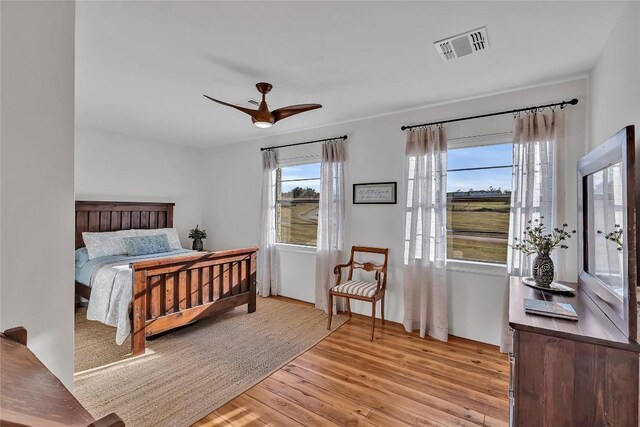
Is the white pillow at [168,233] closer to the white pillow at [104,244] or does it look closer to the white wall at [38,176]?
the white pillow at [104,244]

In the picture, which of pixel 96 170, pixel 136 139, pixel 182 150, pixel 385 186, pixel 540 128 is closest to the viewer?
pixel 540 128

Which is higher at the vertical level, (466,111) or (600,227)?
(466,111)

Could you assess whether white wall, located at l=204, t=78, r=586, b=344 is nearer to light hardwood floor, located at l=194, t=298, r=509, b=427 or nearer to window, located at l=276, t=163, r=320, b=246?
window, located at l=276, t=163, r=320, b=246

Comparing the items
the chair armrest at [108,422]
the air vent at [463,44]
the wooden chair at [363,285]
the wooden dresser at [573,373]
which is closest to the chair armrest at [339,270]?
the wooden chair at [363,285]

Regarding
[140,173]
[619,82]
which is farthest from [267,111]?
[140,173]

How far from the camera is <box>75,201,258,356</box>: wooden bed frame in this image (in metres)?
2.77

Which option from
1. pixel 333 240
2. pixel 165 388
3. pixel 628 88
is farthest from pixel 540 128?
pixel 165 388

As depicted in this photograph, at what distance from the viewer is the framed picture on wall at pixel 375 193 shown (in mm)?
3570

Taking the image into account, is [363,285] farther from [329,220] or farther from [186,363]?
[186,363]

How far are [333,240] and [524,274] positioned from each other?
2112 mm

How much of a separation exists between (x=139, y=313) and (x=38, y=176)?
6.50 ft

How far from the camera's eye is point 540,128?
270cm

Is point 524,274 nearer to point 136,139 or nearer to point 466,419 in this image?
point 466,419

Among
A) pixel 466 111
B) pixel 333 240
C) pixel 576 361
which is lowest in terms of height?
pixel 576 361
